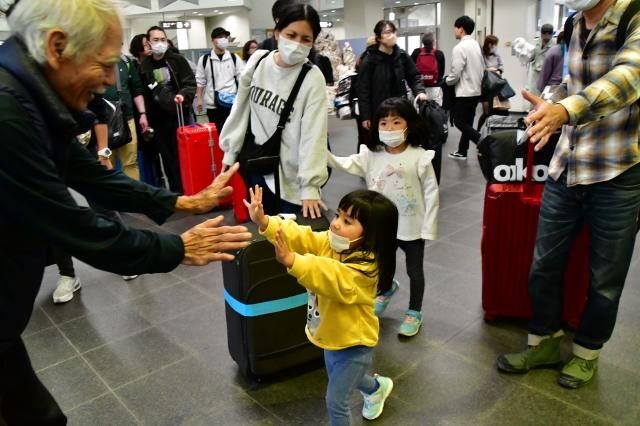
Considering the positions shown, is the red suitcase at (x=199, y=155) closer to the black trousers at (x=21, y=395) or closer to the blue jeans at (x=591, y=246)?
the blue jeans at (x=591, y=246)

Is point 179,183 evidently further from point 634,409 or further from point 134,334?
point 634,409

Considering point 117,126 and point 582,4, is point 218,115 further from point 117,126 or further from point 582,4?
point 582,4

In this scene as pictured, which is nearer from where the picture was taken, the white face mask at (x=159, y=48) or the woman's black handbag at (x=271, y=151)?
the woman's black handbag at (x=271, y=151)

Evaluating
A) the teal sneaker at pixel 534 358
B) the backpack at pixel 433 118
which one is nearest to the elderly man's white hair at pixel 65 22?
the teal sneaker at pixel 534 358

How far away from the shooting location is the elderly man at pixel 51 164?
1152 mm

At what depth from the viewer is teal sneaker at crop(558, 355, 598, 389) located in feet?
7.43

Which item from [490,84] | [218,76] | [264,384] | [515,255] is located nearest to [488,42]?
[490,84]

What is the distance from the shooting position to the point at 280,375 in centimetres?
245

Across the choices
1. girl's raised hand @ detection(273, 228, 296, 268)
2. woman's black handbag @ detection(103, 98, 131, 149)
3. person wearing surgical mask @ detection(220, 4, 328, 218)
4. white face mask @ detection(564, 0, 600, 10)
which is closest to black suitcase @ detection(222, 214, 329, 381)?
person wearing surgical mask @ detection(220, 4, 328, 218)

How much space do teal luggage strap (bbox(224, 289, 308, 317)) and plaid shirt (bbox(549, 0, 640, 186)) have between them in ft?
3.92

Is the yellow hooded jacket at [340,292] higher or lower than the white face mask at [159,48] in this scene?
lower

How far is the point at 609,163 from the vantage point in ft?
6.59

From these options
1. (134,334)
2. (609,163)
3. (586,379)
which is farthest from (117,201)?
(586,379)

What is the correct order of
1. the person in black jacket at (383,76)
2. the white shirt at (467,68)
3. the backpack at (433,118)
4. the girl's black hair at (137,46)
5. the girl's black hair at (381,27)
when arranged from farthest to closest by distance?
the white shirt at (467,68) < the girl's black hair at (137,46) < the person in black jacket at (383,76) < the girl's black hair at (381,27) < the backpack at (433,118)
